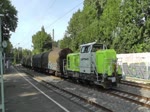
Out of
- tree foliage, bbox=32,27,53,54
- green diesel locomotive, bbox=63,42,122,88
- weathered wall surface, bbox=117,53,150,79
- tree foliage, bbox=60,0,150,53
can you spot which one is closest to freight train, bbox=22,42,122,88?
green diesel locomotive, bbox=63,42,122,88

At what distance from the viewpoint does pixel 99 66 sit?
22625mm

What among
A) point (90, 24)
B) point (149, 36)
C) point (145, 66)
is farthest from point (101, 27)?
point (145, 66)

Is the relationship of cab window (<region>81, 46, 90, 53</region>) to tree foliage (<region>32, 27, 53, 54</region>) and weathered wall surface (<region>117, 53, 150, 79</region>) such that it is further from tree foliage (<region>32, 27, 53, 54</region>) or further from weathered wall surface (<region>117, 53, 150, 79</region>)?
tree foliage (<region>32, 27, 53, 54</region>)

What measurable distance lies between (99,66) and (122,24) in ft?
99.7

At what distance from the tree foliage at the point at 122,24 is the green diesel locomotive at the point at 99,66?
22.9 meters

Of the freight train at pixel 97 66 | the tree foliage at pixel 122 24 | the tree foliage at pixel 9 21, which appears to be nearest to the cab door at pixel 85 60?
the freight train at pixel 97 66

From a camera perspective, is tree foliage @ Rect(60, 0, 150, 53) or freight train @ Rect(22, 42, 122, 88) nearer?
freight train @ Rect(22, 42, 122, 88)

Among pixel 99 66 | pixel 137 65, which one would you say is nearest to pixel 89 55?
pixel 99 66

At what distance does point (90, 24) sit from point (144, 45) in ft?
73.6

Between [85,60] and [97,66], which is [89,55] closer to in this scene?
[85,60]

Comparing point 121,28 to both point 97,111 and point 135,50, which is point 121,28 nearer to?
point 135,50

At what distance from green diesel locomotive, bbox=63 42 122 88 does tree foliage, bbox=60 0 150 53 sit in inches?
900

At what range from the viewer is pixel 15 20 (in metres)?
59.1

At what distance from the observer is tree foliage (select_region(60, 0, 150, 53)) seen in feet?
162
